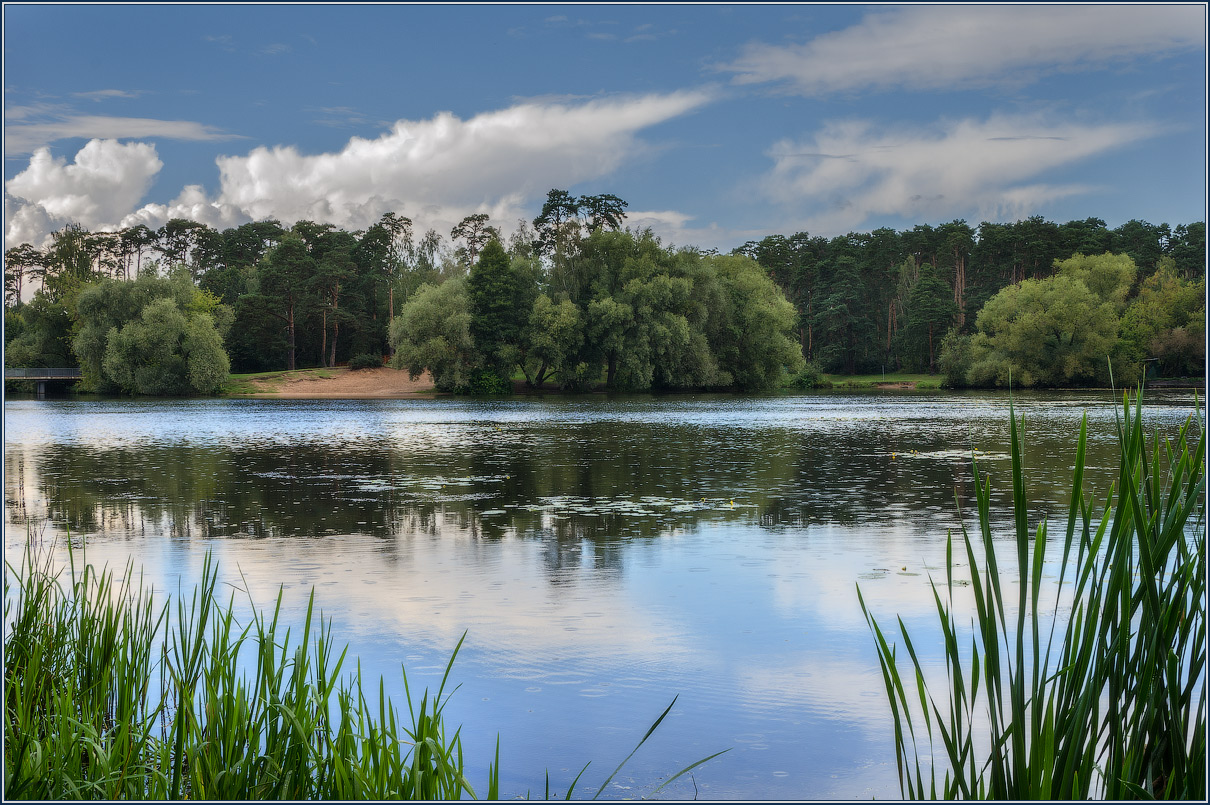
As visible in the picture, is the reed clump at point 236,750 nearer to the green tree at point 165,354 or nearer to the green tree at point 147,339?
the green tree at point 147,339

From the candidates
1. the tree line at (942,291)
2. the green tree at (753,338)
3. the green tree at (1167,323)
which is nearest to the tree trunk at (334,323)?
the green tree at (753,338)

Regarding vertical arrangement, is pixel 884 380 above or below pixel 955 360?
below

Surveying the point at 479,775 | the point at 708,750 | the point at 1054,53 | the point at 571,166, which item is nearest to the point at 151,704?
the point at 479,775

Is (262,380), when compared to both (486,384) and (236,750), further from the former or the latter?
(236,750)

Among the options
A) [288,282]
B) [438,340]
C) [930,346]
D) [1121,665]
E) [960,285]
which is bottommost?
[1121,665]

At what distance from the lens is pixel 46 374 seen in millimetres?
35906

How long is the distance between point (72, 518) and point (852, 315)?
5421 cm

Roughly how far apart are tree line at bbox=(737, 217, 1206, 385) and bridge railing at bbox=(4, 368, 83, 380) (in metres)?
36.9

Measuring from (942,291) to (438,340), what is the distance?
29727 mm

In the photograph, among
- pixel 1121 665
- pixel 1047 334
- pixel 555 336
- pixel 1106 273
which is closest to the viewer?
pixel 1121 665

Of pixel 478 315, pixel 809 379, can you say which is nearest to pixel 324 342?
pixel 478 315

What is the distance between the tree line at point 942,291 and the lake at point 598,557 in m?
21.7

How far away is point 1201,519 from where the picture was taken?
Result: 89.0 inches

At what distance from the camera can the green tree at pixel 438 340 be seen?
45312 millimetres
